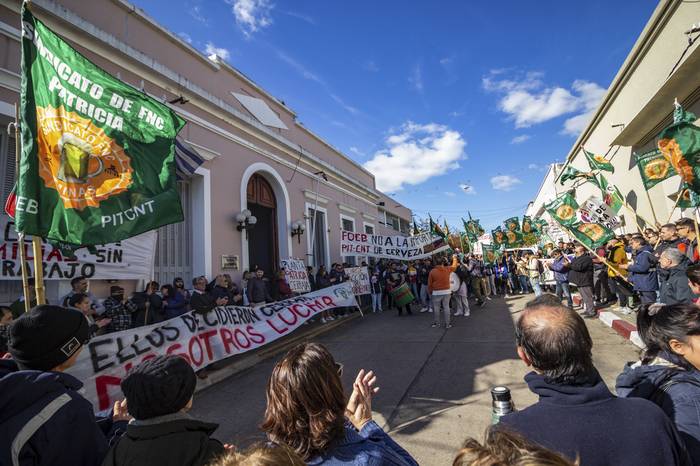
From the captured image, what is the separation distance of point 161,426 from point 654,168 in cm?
1064

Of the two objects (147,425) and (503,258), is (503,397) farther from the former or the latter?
(503,258)

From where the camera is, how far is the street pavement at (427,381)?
362 cm

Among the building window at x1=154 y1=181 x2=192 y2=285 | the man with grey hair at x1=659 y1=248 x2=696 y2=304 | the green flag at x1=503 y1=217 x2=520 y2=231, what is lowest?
the man with grey hair at x1=659 y1=248 x2=696 y2=304

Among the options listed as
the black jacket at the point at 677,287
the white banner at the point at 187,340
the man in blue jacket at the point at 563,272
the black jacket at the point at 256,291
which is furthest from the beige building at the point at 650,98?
the black jacket at the point at 256,291

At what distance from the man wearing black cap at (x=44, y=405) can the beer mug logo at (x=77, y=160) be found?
2.05 meters

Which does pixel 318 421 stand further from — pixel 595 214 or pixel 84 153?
pixel 595 214

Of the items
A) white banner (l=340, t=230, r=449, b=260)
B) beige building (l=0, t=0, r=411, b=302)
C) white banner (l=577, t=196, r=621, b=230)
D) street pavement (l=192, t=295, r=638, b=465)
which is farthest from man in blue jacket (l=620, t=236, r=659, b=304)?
beige building (l=0, t=0, r=411, b=302)

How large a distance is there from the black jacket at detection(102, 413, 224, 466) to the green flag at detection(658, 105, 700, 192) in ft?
27.5

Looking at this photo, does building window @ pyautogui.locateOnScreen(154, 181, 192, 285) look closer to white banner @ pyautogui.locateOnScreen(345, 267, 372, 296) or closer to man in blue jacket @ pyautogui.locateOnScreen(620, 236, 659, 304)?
white banner @ pyautogui.locateOnScreen(345, 267, 372, 296)

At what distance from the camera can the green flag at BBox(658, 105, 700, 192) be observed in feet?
20.1

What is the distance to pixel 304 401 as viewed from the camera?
1.40m

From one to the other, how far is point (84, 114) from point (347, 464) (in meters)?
4.12

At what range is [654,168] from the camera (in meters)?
8.16

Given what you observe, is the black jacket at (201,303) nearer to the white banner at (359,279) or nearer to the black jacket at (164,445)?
the black jacket at (164,445)
